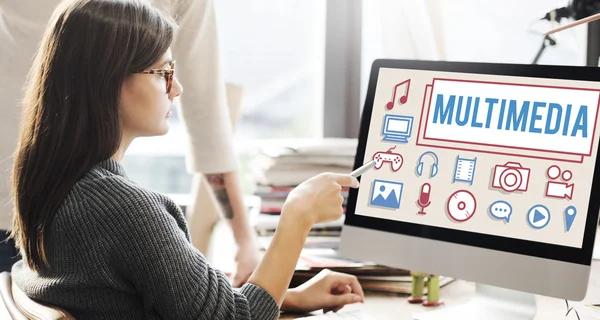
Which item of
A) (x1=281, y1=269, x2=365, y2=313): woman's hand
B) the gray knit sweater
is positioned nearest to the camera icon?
(x1=281, y1=269, x2=365, y2=313): woman's hand

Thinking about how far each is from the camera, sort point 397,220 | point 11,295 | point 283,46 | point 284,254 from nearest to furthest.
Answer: point 11,295 → point 284,254 → point 397,220 → point 283,46

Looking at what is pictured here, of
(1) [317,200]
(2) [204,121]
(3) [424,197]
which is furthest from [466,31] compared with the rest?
(1) [317,200]

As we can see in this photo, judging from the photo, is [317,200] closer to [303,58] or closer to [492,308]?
[492,308]

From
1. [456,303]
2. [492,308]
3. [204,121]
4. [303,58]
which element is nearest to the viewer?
[492,308]

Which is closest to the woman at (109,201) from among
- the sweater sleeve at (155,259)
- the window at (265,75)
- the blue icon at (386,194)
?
the sweater sleeve at (155,259)

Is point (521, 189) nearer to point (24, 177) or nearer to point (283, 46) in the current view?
point (24, 177)

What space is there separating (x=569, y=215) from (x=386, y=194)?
0.31 meters

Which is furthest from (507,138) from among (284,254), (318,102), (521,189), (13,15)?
(318,102)

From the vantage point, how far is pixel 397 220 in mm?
1224

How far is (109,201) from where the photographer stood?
94 cm

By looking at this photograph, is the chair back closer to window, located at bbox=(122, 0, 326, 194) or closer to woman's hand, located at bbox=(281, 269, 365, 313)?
woman's hand, located at bbox=(281, 269, 365, 313)

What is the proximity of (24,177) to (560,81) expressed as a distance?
2.76 feet

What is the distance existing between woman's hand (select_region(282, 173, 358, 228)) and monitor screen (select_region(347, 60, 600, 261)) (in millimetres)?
114

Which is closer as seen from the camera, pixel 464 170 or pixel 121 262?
pixel 121 262
